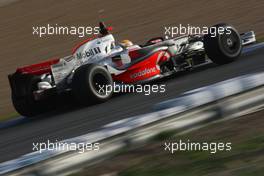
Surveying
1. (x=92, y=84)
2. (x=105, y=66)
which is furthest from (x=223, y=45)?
(x=92, y=84)

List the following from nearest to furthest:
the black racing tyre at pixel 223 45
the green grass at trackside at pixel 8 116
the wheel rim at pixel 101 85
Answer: the wheel rim at pixel 101 85 → the black racing tyre at pixel 223 45 → the green grass at trackside at pixel 8 116

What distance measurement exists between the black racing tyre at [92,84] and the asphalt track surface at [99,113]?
0.45 ft

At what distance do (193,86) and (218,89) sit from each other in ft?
10.2

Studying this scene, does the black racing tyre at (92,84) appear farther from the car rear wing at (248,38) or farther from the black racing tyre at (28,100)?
the car rear wing at (248,38)

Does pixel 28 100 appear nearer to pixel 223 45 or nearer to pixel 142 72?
pixel 142 72

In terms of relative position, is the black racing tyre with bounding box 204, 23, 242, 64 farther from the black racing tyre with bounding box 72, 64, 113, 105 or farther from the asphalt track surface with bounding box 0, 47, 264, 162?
the black racing tyre with bounding box 72, 64, 113, 105

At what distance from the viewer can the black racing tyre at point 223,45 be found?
456 inches

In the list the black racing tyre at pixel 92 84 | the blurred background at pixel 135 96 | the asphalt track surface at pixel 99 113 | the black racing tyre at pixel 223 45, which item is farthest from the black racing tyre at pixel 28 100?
the black racing tyre at pixel 223 45

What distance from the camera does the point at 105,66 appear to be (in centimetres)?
1091

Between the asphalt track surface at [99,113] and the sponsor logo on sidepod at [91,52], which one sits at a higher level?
the sponsor logo on sidepod at [91,52]

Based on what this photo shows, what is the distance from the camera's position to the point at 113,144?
5.98 meters

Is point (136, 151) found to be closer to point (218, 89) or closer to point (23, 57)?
point (218, 89)

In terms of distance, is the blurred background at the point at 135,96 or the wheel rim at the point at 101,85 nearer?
the blurred background at the point at 135,96

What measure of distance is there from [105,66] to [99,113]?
5.84 feet
